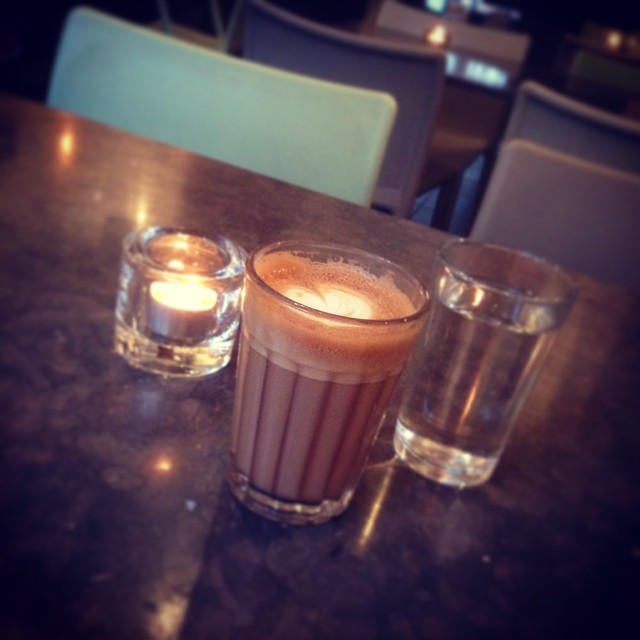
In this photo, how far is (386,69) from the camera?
1.72 meters

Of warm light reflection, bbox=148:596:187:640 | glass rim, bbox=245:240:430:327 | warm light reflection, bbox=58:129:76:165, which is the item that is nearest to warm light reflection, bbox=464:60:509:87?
warm light reflection, bbox=58:129:76:165

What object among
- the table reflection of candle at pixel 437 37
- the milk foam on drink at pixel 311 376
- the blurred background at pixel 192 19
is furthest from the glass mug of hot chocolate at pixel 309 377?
the table reflection of candle at pixel 437 37

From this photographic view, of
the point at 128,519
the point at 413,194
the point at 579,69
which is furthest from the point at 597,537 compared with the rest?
the point at 579,69

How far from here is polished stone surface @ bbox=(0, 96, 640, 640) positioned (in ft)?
1.02

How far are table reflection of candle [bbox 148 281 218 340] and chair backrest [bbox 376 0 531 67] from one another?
2726mm

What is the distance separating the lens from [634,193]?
41.9 inches

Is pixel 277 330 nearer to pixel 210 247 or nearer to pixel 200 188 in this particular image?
pixel 210 247

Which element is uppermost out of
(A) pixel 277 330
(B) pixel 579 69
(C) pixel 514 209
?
(A) pixel 277 330

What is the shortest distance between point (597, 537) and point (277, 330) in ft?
0.70

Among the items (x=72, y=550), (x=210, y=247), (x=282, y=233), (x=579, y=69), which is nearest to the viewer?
(x=72, y=550)

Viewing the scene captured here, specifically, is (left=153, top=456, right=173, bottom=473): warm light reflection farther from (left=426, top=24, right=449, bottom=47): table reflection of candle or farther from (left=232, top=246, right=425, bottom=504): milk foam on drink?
(left=426, top=24, right=449, bottom=47): table reflection of candle

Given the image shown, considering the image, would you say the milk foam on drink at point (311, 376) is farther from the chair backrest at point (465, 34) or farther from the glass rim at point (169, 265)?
the chair backrest at point (465, 34)

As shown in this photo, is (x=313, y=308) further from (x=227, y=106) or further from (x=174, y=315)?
(x=227, y=106)

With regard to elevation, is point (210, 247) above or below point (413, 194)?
above
